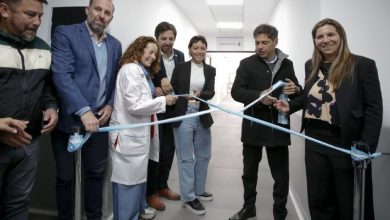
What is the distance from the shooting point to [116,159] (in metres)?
1.89

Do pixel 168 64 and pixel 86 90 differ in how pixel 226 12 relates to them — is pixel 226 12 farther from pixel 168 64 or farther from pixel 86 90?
pixel 86 90

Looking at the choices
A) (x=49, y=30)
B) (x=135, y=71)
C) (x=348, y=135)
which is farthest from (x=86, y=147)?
(x=348, y=135)

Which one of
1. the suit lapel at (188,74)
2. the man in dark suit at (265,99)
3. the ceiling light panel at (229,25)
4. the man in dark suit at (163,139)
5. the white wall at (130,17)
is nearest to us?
the man in dark suit at (265,99)

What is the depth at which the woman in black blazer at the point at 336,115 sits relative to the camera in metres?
1.51

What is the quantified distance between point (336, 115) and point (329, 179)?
0.41 meters

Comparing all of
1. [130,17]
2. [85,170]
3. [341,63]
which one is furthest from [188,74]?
[341,63]

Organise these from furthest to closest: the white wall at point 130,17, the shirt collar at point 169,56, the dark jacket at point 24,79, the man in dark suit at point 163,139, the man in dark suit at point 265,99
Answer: the shirt collar at point 169,56, the man in dark suit at point 163,139, the white wall at point 130,17, the man in dark suit at point 265,99, the dark jacket at point 24,79

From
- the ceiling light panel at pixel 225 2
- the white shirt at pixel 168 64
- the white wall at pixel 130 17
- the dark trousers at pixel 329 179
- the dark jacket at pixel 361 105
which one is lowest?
the dark trousers at pixel 329 179

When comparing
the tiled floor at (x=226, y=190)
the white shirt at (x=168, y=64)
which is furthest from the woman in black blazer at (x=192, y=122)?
the white shirt at (x=168, y=64)

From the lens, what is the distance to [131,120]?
1915mm

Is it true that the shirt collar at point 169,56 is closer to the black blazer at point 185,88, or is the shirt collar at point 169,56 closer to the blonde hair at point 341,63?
the black blazer at point 185,88

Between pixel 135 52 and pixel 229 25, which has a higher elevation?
pixel 229 25

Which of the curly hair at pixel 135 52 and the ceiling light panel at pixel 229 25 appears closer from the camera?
the curly hair at pixel 135 52

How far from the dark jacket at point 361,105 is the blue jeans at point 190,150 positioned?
1251mm
